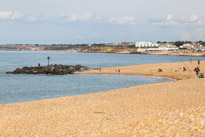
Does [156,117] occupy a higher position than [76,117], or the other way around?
[156,117]

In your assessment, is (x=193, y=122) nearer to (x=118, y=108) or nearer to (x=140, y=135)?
(x=140, y=135)

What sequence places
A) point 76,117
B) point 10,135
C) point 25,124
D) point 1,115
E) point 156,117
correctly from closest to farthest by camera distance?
point 156,117
point 10,135
point 25,124
point 76,117
point 1,115

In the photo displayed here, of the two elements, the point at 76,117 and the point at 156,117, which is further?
the point at 76,117

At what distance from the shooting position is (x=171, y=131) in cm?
877

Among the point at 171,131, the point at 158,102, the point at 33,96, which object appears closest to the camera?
the point at 171,131

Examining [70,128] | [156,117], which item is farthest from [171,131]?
[70,128]

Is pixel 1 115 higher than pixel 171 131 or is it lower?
lower

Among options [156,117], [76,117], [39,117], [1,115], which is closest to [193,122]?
[156,117]

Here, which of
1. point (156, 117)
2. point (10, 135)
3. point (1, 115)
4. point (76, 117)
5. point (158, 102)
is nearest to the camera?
point (156, 117)

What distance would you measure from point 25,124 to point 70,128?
2388 millimetres

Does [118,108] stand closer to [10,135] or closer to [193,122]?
[10,135]

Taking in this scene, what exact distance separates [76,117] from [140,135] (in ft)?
19.8

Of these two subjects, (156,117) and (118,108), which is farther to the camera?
(118,108)

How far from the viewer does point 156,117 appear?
10.1 metres
